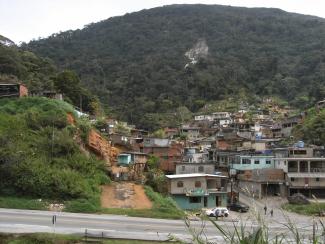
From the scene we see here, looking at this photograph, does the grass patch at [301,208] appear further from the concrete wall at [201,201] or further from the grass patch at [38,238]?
the grass patch at [38,238]

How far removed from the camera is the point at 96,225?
23297mm

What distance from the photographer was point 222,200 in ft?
133

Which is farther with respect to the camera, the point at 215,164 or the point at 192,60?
the point at 192,60

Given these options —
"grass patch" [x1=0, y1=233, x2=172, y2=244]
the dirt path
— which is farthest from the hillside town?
"grass patch" [x1=0, y1=233, x2=172, y2=244]

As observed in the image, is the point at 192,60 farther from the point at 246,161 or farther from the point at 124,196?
the point at 124,196

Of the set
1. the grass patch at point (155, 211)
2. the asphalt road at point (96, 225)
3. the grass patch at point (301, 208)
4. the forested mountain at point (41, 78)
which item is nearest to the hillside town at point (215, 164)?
the grass patch at point (155, 211)

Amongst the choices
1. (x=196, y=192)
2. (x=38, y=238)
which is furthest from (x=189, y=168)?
(x=38, y=238)

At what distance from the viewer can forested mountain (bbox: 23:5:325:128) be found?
342ft

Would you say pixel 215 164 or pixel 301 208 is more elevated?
pixel 215 164

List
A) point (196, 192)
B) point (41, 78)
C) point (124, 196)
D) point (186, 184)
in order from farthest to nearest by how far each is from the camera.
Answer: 1. point (41, 78)
2. point (186, 184)
3. point (196, 192)
4. point (124, 196)

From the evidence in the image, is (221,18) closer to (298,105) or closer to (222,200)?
(298,105)

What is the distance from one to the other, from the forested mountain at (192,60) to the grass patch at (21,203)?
57270 millimetres

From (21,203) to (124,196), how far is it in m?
7.37

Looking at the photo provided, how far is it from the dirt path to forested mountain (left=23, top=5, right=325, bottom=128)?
51237 mm
